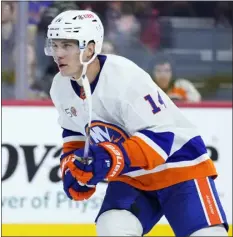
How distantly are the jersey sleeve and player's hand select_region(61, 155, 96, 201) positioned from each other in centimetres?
24

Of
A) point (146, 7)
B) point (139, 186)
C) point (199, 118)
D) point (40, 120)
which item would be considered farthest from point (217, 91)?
point (139, 186)

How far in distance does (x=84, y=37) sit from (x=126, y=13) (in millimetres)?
1928

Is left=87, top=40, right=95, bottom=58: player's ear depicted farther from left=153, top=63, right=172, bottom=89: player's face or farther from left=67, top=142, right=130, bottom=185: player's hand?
left=153, top=63, right=172, bottom=89: player's face

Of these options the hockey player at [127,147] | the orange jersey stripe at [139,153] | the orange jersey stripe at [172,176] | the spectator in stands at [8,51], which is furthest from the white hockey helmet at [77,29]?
the spectator in stands at [8,51]

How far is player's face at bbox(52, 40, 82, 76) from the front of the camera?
2.70 m

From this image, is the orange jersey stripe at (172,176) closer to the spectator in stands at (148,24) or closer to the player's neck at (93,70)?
the player's neck at (93,70)

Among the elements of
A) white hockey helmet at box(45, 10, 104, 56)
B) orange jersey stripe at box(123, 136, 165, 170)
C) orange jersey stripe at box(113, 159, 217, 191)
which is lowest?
orange jersey stripe at box(113, 159, 217, 191)

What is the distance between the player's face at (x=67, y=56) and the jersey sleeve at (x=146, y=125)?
179mm

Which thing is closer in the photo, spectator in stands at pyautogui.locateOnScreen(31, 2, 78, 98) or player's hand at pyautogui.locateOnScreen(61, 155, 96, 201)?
player's hand at pyautogui.locateOnScreen(61, 155, 96, 201)

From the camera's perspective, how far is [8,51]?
451 cm

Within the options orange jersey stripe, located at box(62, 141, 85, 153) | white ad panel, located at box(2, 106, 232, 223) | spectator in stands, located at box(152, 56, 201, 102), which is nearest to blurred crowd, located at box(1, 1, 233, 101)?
spectator in stands, located at box(152, 56, 201, 102)

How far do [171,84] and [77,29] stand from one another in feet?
6.38

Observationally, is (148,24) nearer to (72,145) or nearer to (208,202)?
(72,145)

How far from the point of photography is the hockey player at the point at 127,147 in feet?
8.79
